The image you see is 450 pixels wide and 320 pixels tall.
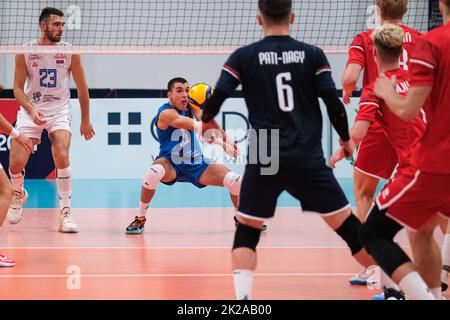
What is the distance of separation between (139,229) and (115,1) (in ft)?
28.4

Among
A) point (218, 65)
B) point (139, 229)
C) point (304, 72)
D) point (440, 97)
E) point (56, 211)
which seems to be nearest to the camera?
point (440, 97)

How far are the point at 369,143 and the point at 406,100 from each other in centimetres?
168

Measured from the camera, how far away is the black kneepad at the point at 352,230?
4723 millimetres

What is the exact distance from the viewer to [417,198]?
4.17 meters

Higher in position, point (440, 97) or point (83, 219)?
point (440, 97)

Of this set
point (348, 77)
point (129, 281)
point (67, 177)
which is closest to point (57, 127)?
point (67, 177)

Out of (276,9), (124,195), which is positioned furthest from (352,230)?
(124,195)

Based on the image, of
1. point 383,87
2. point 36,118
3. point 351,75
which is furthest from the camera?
point 36,118

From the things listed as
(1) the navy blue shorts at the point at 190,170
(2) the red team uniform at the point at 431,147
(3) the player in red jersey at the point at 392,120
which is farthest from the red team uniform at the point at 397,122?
(1) the navy blue shorts at the point at 190,170

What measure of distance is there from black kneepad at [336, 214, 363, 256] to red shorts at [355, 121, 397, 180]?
108 centimetres

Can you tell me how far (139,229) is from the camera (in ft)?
26.7

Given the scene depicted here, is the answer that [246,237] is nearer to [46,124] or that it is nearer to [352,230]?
[352,230]

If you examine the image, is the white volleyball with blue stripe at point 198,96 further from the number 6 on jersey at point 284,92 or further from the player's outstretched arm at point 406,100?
the player's outstretched arm at point 406,100
